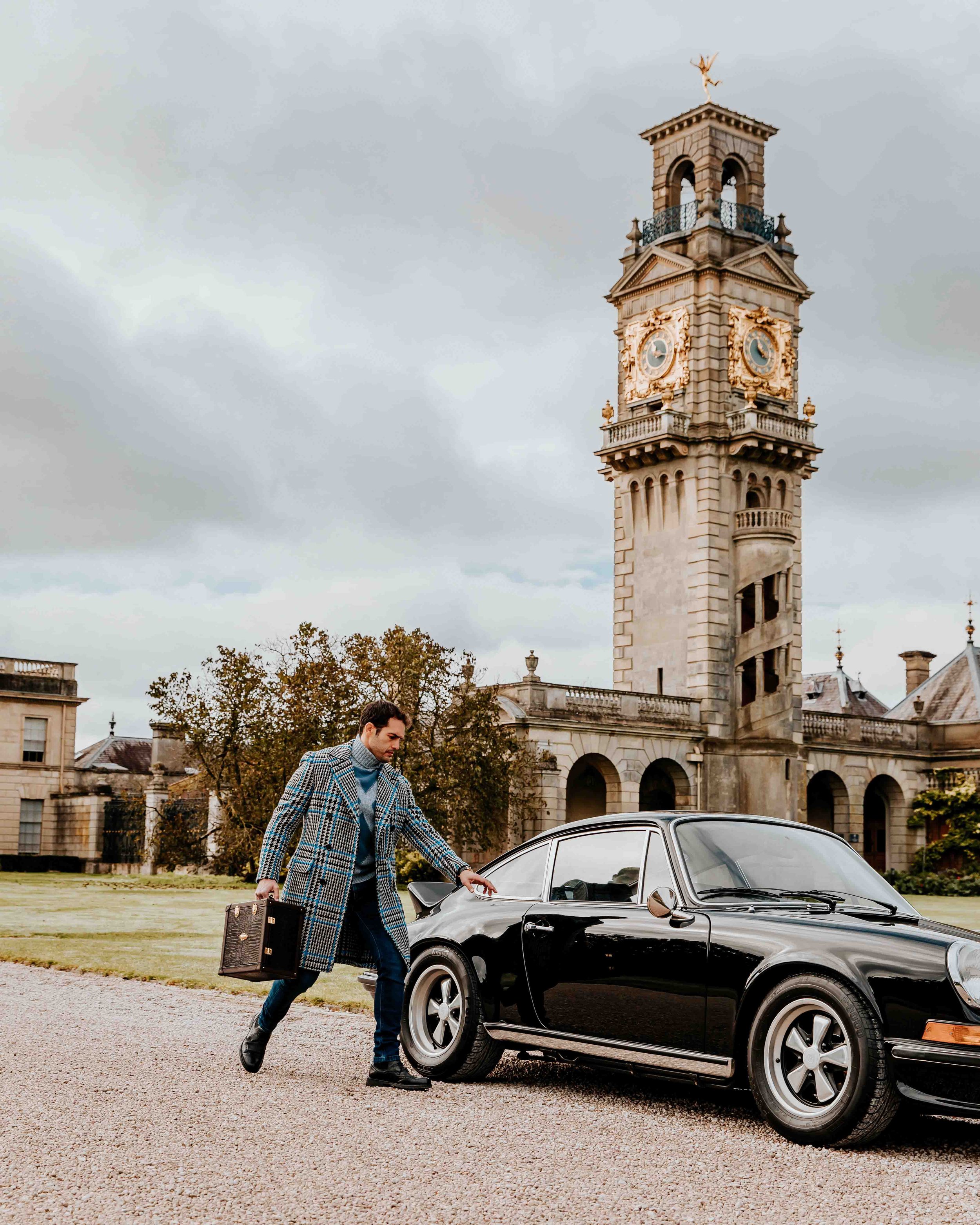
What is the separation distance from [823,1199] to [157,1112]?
3038 mm

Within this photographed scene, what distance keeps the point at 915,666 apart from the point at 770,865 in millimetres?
59805

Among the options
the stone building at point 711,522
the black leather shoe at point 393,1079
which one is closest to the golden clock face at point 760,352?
the stone building at point 711,522

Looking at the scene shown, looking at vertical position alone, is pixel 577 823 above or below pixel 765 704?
below

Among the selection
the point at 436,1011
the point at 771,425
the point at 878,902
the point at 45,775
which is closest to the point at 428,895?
the point at 436,1011

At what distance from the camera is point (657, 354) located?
4931 centimetres

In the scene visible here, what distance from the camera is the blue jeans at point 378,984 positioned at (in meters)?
7.75

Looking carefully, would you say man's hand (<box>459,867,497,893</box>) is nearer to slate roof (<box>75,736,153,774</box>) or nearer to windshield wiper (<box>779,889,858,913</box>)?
windshield wiper (<box>779,889,858,913</box>)

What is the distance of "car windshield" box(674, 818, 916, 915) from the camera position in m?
7.52

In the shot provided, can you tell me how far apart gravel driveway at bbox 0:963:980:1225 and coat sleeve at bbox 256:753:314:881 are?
1114 mm

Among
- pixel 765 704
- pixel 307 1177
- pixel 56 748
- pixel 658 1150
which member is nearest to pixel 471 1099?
pixel 658 1150

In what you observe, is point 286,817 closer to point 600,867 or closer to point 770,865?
point 600,867

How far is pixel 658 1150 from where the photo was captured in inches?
249

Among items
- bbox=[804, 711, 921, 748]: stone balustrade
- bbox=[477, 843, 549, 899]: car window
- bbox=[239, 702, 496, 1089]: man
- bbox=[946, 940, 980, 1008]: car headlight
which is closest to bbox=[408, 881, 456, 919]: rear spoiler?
bbox=[477, 843, 549, 899]: car window

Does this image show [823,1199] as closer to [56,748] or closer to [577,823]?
[577,823]
